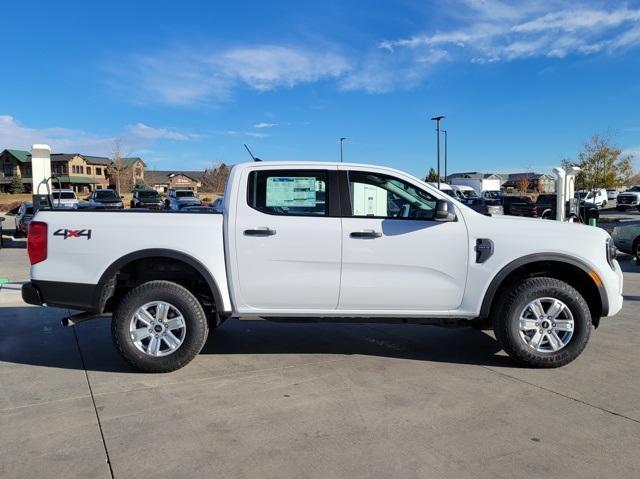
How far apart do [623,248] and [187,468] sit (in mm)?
12811

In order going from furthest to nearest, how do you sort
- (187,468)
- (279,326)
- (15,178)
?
(15,178) → (279,326) → (187,468)

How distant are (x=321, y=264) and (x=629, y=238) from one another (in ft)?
35.9

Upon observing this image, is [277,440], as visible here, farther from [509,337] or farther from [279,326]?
[279,326]

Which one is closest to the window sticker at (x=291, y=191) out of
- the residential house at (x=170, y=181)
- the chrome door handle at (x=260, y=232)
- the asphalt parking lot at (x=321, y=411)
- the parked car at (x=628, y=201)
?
the chrome door handle at (x=260, y=232)

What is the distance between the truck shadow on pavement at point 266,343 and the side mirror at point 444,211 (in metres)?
1.45

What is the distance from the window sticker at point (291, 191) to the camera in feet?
→ 15.8

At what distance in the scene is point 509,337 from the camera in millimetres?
4746

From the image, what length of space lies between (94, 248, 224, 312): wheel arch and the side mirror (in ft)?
6.65

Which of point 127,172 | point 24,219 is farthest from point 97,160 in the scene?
point 24,219

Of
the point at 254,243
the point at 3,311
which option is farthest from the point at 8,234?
the point at 254,243

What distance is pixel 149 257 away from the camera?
15.6 feet

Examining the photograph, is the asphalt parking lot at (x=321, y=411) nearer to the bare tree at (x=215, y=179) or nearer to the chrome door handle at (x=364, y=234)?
the chrome door handle at (x=364, y=234)

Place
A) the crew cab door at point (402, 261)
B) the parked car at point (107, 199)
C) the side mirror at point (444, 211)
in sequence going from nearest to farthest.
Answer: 1. the side mirror at point (444, 211)
2. the crew cab door at point (402, 261)
3. the parked car at point (107, 199)

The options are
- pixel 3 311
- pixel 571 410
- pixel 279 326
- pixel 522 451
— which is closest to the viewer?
pixel 522 451
